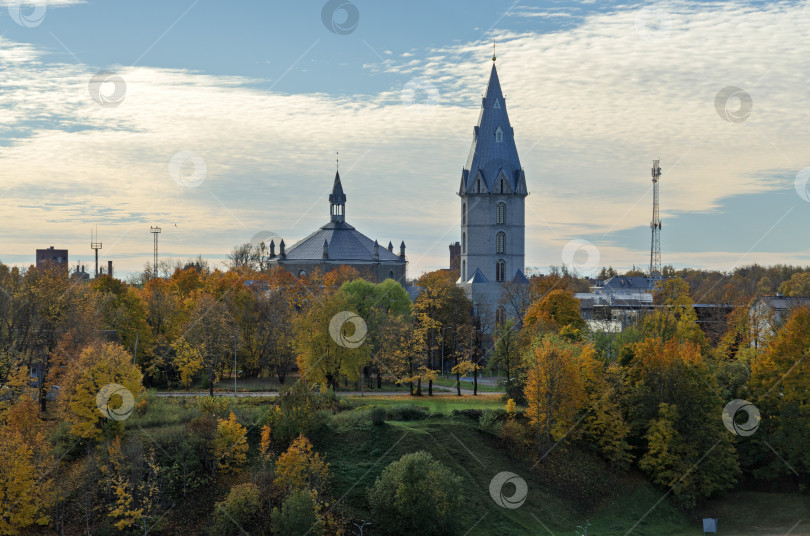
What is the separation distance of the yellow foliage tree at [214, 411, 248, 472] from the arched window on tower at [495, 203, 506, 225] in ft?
195

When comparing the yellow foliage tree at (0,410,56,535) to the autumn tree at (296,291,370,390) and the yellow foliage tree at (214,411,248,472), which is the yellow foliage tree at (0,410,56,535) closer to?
the yellow foliage tree at (214,411,248,472)

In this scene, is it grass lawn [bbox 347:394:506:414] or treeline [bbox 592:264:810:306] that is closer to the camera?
grass lawn [bbox 347:394:506:414]

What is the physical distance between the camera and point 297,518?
3438cm

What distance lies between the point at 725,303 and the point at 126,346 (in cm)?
6464

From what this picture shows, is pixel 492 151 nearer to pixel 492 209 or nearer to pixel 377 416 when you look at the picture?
pixel 492 209

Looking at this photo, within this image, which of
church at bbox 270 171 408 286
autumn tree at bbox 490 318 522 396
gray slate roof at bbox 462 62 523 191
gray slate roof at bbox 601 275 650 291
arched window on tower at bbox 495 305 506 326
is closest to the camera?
autumn tree at bbox 490 318 522 396

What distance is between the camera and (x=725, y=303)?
9231 cm

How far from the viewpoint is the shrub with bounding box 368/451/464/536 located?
36125mm

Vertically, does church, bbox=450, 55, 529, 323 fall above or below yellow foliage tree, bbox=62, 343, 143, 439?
above

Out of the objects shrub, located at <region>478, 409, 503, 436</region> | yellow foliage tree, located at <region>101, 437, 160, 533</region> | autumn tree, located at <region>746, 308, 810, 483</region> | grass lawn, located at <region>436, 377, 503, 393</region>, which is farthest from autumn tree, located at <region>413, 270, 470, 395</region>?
yellow foliage tree, located at <region>101, 437, 160, 533</region>

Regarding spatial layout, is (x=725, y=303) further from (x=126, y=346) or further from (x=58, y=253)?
(x=58, y=253)

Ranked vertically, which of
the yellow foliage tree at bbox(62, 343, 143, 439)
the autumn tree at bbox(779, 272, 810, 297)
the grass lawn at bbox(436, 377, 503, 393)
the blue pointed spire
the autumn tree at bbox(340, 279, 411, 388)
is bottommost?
Result: the grass lawn at bbox(436, 377, 503, 393)

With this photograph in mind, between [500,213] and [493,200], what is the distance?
5.94ft

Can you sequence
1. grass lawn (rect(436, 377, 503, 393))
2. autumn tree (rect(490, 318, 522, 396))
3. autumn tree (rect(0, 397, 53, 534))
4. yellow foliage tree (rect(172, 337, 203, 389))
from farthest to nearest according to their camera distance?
grass lawn (rect(436, 377, 503, 393)) < autumn tree (rect(490, 318, 522, 396)) < yellow foliage tree (rect(172, 337, 203, 389)) < autumn tree (rect(0, 397, 53, 534))
